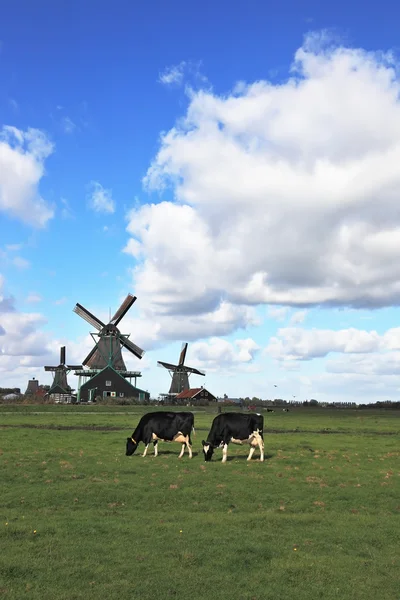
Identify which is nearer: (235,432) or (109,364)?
(235,432)

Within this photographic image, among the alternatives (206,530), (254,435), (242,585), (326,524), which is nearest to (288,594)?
(242,585)

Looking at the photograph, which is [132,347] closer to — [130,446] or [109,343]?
[109,343]

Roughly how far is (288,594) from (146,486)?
8.61 metres

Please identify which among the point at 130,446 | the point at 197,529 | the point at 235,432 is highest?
the point at 235,432

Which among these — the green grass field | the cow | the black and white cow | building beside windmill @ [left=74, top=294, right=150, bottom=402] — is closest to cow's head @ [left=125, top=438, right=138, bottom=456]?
the black and white cow

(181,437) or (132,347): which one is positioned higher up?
(132,347)

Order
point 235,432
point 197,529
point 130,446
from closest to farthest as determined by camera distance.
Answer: point 197,529, point 235,432, point 130,446

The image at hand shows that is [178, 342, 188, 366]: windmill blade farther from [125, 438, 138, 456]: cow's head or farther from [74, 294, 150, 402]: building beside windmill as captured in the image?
[125, 438, 138, 456]: cow's head

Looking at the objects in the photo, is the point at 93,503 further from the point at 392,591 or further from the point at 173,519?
the point at 392,591

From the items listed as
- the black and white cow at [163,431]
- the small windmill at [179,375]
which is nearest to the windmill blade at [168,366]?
the small windmill at [179,375]

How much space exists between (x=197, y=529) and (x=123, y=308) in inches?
3932

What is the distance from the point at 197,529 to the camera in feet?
42.2

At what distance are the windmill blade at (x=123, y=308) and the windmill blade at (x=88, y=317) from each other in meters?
2.68

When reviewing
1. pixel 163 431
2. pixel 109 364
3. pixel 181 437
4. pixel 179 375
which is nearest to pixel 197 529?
pixel 181 437
